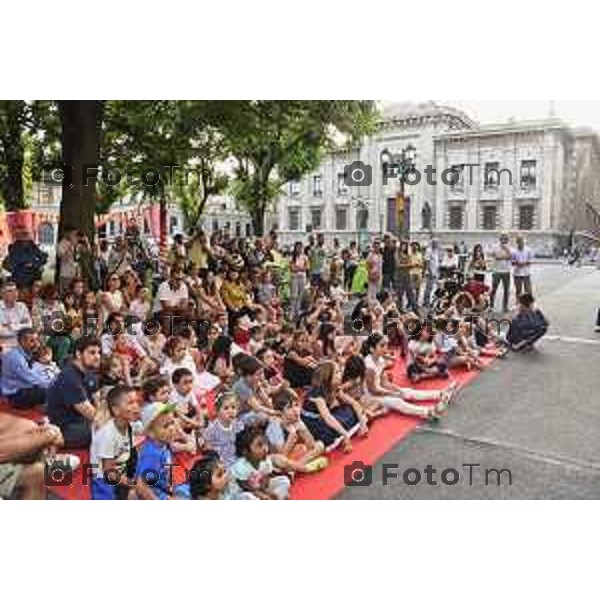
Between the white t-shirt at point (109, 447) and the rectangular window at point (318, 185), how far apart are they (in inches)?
71.6

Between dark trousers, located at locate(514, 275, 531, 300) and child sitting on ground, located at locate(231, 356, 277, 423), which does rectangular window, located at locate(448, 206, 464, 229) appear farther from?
child sitting on ground, located at locate(231, 356, 277, 423)

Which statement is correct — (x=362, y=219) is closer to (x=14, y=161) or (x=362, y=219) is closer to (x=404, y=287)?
(x=404, y=287)

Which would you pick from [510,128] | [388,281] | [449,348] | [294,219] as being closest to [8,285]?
[294,219]

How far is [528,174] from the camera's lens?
394 cm

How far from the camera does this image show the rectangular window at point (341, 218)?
13.2ft

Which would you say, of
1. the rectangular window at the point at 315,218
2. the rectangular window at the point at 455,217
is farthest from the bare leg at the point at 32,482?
the rectangular window at the point at 455,217

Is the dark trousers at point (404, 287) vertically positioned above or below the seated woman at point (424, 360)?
above

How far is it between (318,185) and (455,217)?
86 centimetres

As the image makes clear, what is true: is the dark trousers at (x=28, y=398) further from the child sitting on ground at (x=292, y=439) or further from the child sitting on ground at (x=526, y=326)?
the child sitting on ground at (x=526, y=326)

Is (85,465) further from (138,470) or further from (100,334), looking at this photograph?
(100,334)
